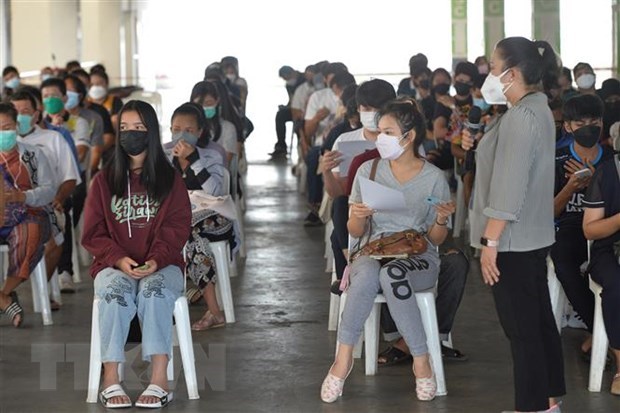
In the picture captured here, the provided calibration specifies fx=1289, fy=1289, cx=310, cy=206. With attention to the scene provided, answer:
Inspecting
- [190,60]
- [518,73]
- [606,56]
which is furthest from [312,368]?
[190,60]

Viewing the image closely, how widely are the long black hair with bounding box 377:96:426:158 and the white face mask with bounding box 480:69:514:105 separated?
0.72 meters

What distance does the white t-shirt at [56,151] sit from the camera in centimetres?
732

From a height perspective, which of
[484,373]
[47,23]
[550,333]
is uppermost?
[47,23]

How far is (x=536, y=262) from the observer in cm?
450

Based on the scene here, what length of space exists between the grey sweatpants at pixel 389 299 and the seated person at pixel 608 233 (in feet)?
2.43

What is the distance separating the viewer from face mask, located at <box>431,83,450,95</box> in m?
9.91

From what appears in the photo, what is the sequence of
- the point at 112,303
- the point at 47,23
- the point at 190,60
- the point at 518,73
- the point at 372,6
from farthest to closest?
the point at 190,60, the point at 372,6, the point at 47,23, the point at 112,303, the point at 518,73

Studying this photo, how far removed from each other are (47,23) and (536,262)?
1709 cm

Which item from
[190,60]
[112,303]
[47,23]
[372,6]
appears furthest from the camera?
[190,60]

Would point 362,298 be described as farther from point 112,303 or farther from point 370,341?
point 112,303

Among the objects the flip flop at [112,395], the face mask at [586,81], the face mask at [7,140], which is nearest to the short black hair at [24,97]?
the face mask at [7,140]

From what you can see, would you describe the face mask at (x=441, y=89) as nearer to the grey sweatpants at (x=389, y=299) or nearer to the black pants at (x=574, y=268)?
the black pants at (x=574, y=268)

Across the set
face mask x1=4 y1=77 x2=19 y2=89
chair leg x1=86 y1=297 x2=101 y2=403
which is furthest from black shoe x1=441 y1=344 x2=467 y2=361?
face mask x1=4 y1=77 x2=19 y2=89

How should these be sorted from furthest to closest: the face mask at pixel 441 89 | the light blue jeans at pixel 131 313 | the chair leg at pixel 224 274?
the face mask at pixel 441 89 → the chair leg at pixel 224 274 → the light blue jeans at pixel 131 313
